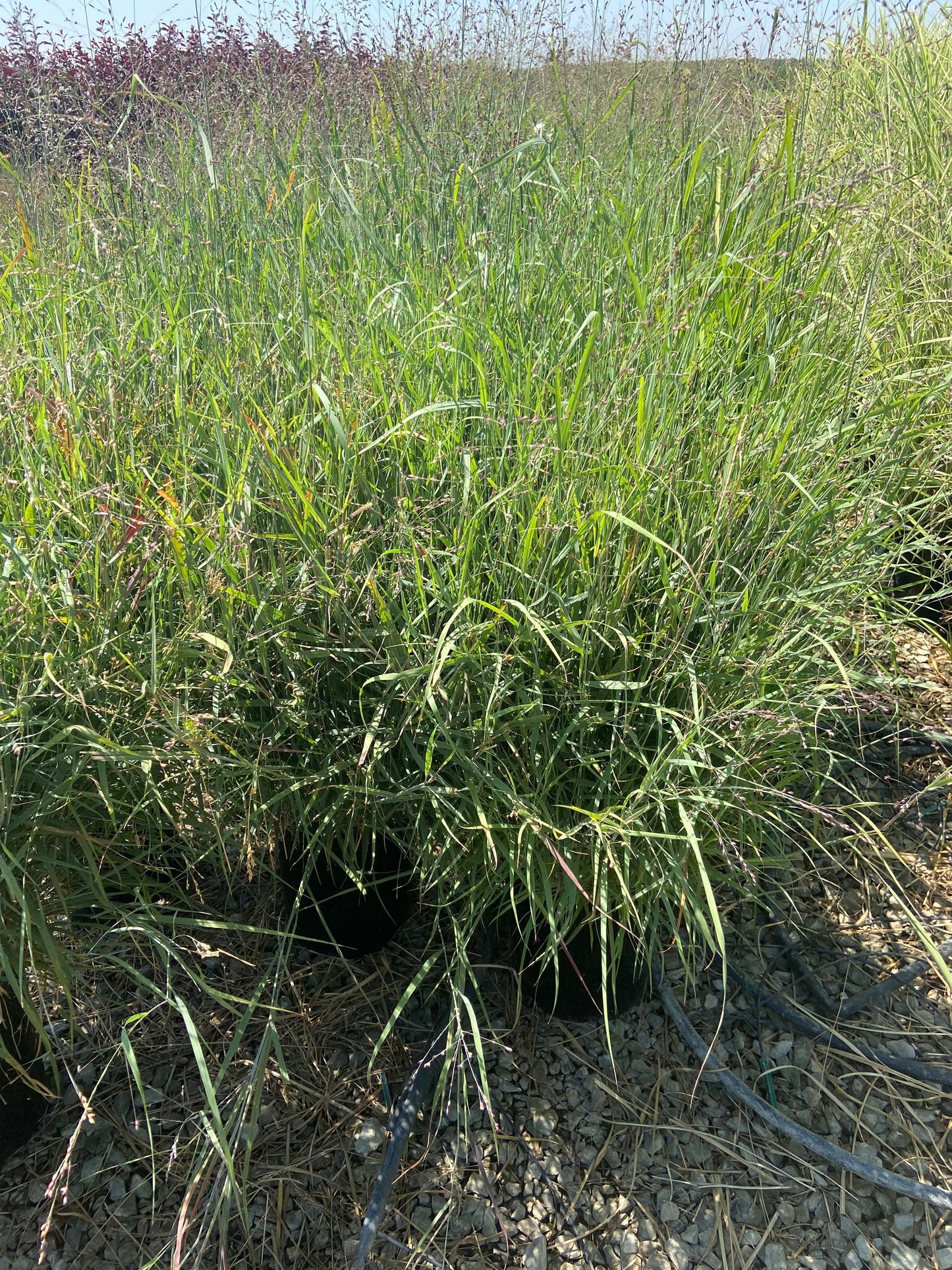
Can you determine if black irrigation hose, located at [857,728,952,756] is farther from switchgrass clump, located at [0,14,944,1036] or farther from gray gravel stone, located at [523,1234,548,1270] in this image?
gray gravel stone, located at [523,1234,548,1270]

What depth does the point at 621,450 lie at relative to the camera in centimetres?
137

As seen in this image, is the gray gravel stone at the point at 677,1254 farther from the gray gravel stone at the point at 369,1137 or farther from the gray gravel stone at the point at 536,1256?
the gray gravel stone at the point at 369,1137

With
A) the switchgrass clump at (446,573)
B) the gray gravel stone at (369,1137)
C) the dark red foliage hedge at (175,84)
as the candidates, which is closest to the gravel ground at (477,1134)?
the gray gravel stone at (369,1137)

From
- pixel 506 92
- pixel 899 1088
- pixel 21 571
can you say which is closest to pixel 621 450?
pixel 21 571

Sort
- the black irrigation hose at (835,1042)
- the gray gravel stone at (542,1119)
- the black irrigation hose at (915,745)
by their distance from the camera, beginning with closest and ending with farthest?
the gray gravel stone at (542,1119), the black irrigation hose at (835,1042), the black irrigation hose at (915,745)

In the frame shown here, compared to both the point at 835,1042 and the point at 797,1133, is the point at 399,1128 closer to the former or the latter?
the point at 797,1133

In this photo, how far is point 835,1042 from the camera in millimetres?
1619

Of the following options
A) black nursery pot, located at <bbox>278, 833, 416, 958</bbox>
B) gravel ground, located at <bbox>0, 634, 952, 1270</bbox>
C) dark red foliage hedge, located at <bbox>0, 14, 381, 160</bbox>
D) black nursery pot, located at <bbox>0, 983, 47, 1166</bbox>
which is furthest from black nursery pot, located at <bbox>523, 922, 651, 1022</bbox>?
dark red foliage hedge, located at <bbox>0, 14, 381, 160</bbox>

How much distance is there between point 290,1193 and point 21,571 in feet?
3.46

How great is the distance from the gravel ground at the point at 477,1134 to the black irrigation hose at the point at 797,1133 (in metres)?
0.04

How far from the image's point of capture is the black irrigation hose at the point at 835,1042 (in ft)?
5.14

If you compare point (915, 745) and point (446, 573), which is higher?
point (446, 573)

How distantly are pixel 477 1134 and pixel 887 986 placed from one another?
813 millimetres

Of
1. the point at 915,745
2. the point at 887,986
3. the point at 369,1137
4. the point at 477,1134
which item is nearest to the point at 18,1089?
the point at 369,1137
